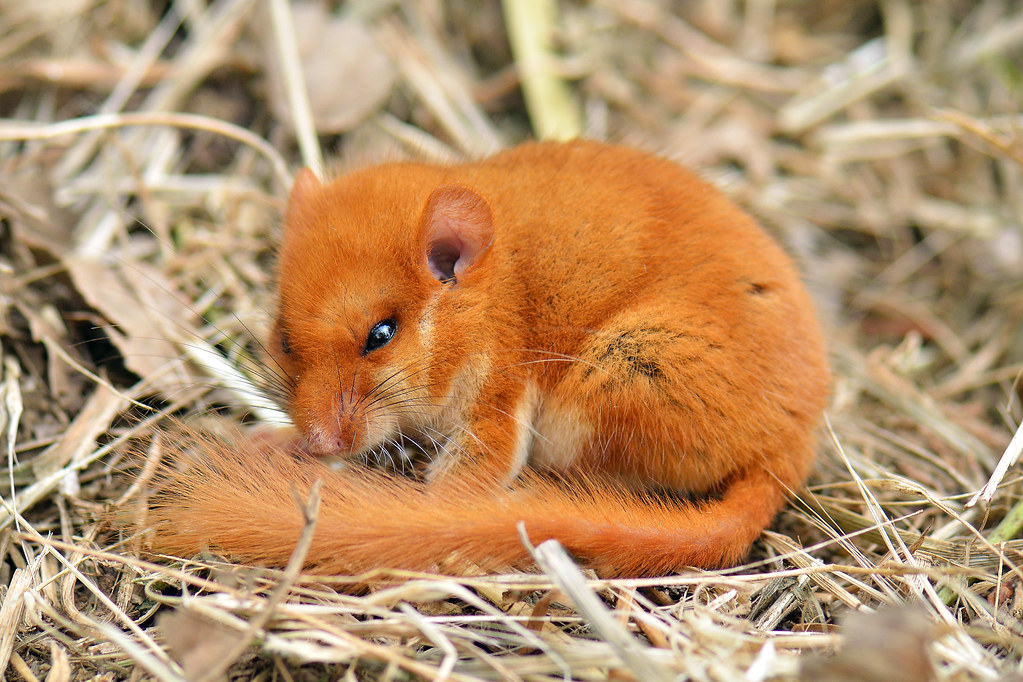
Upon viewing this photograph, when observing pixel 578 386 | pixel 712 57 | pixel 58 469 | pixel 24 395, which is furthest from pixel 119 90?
pixel 712 57

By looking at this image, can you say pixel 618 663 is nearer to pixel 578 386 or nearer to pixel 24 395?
pixel 578 386

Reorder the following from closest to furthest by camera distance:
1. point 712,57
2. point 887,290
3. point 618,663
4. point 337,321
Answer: point 618,663 → point 337,321 → point 887,290 → point 712,57

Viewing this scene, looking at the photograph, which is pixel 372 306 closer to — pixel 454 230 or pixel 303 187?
pixel 454 230

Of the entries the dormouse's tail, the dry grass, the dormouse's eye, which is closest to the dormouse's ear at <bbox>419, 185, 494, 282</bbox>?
the dormouse's eye

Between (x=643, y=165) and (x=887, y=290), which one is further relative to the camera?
(x=887, y=290)

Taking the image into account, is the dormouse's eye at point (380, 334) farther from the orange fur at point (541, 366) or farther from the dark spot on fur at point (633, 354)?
the dark spot on fur at point (633, 354)

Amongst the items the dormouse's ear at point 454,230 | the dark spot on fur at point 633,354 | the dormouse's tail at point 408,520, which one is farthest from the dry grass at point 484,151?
the dormouse's ear at point 454,230

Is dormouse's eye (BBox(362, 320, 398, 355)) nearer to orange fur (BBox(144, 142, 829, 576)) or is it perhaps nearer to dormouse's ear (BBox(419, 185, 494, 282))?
orange fur (BBox(144, 142, 829, 576))
